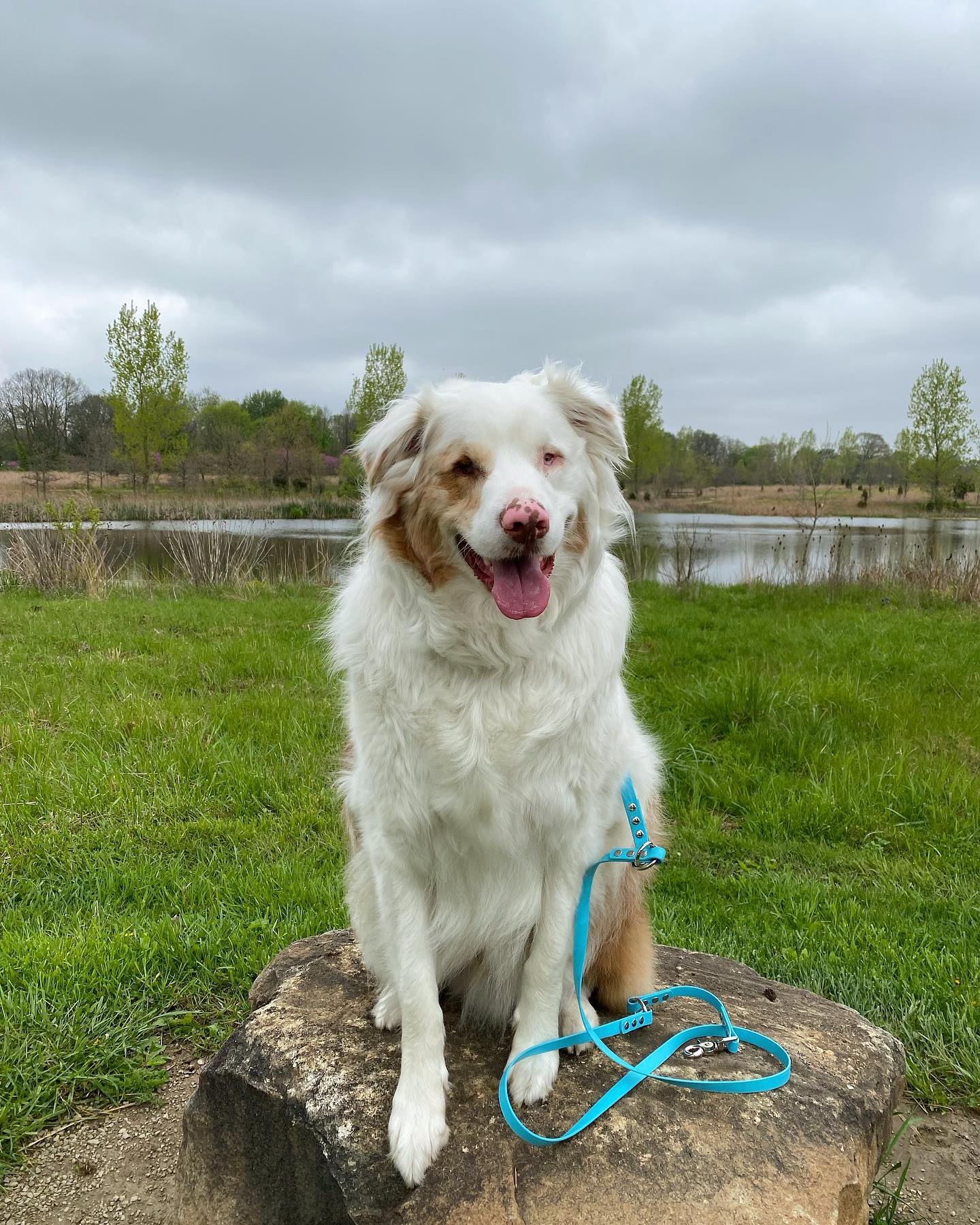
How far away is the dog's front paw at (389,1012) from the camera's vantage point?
2406 mm

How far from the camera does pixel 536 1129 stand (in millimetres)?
2037

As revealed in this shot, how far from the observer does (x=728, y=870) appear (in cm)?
464

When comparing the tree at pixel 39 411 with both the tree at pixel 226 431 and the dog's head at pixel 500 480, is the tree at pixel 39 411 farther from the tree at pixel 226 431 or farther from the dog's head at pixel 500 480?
the dog's head at pixel 500 480

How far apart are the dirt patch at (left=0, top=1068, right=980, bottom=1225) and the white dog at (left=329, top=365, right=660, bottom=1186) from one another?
3.24ft

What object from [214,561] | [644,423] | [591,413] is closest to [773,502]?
[644,423]

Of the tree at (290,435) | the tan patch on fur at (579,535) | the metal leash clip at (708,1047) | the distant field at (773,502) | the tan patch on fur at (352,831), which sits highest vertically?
the tree at (290,435)

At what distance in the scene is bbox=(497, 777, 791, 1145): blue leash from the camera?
206 centimetres

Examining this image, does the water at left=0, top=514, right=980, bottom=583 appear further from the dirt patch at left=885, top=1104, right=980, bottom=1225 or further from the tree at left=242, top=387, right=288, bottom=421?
the tree at left=242, top=387, right=288, bottom=421

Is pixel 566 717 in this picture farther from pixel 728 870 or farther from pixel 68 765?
pixel 68 765

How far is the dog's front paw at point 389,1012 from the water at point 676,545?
403 inches

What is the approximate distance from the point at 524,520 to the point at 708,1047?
1647 mm

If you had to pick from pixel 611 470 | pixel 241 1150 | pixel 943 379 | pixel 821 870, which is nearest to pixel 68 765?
pixel 241 1150

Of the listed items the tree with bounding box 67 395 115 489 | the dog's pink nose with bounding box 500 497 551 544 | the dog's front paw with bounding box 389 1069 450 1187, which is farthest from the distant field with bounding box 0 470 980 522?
the dog's front paw with bounding box 389 1069 450 1187

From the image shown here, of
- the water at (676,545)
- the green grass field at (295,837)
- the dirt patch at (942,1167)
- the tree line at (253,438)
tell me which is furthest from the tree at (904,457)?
the dirt patch at (942,1167)
